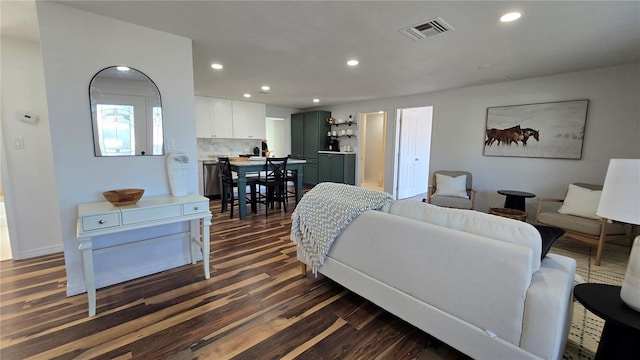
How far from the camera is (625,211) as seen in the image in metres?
1.10

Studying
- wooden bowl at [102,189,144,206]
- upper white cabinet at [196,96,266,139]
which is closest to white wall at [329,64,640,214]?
upper white cabinet at [196,96,266,139]

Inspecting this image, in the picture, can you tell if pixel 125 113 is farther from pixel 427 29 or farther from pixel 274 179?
pixel 427 29

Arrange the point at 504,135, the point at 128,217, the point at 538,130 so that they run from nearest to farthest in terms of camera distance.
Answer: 1. the point at 128,217
2. the point at 538,130
3. the point at 504,135

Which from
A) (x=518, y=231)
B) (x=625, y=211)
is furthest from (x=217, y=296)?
(x=625, y=211)

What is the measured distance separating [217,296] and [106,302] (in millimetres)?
853

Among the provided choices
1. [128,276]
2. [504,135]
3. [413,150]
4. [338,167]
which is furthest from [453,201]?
[128,276]

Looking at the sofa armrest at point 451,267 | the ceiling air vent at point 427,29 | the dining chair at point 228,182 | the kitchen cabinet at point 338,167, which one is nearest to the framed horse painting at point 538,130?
the ceiling air vent at point 427,29

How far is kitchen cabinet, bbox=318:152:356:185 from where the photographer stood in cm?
659

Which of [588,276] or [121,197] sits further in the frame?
[588,276]

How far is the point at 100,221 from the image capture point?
6.36ft

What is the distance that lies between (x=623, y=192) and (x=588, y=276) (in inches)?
86.8

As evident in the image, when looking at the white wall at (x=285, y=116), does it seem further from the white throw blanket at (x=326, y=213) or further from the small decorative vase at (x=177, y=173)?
the white throw blanket at (x=326, y=213)

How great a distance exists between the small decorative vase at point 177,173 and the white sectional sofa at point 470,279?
1.75 meters

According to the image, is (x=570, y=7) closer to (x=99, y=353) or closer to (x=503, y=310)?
(x=503, y=310)
